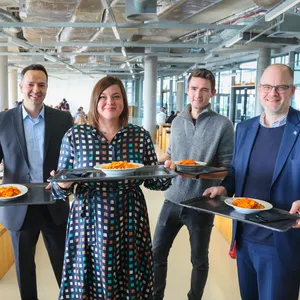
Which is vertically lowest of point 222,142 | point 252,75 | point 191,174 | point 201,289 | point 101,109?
point 201,289

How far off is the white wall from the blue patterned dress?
28404mm

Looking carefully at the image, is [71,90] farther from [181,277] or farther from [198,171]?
[198,171]

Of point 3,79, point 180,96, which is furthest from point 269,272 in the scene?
point 180,96

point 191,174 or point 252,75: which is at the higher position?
point 252,75

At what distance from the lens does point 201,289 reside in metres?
2.61

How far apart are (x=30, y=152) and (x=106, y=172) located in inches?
35.3

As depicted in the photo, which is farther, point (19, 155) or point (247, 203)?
point (19, 155)

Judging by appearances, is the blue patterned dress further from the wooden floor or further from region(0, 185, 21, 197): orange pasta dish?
the wooden floor

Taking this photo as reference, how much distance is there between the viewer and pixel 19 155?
2.27m

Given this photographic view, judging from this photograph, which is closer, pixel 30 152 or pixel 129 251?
pixel 129 251

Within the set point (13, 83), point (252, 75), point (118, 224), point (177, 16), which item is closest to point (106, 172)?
point (118, 224)

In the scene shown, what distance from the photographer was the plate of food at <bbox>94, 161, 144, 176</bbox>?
63.3 inches

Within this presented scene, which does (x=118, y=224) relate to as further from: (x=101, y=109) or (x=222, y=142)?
(x=222, y=142)

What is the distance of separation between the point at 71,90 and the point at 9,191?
2871 cm
